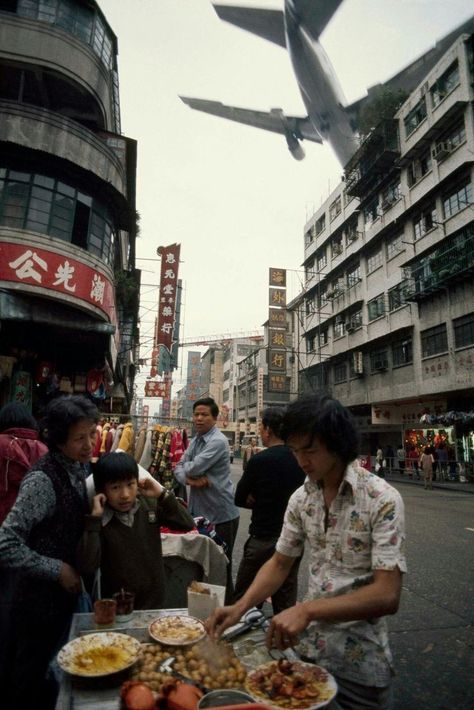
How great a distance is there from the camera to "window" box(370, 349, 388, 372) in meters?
27.1

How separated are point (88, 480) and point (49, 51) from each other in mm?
13597

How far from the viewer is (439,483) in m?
19.9

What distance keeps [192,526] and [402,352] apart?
978 inches

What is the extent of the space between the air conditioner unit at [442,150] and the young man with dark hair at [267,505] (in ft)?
77.7

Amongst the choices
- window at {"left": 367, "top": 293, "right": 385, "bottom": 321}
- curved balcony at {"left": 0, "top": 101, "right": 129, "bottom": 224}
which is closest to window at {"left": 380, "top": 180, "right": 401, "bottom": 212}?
window at {"left": 367, "top": 293, "right": 385, "bottom": 321}

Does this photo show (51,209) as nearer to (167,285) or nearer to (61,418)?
(167,285)

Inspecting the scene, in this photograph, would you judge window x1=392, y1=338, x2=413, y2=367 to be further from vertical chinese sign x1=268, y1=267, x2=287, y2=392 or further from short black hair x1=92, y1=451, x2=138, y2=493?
short black hair x1=92, y1=451, x2=138, y2=493

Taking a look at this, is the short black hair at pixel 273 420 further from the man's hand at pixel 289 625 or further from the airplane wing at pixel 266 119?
the airplane wing at pixel 266 119

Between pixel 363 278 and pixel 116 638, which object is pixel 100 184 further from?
pixel 363 278

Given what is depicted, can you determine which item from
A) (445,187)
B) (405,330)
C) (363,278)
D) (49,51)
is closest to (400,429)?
(405,330)

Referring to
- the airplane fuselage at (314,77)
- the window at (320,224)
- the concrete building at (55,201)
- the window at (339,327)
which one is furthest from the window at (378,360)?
the concrete building at (55,201)

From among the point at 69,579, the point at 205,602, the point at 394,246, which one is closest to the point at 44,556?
the point at 69,579

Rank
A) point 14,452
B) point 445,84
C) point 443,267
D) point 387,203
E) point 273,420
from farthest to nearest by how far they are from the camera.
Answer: point 387,203 → point 445,84 → point 443,267 → point 273,420 → point 14,452

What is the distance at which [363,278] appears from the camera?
30.3 m
